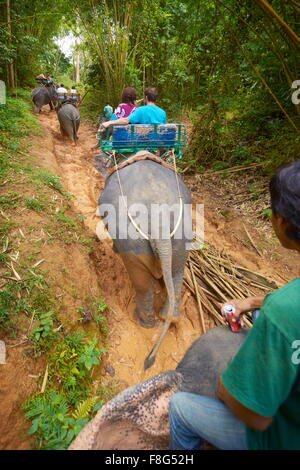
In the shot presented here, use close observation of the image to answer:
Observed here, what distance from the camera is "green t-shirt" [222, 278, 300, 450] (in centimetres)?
80

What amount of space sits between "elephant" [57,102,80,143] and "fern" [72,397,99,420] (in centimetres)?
703

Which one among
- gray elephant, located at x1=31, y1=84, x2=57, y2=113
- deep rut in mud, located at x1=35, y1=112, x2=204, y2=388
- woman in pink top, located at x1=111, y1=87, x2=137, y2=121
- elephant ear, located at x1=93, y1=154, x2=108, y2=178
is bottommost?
deep rut in mud, located at x1=35, y1=112, x2=204, y2=388

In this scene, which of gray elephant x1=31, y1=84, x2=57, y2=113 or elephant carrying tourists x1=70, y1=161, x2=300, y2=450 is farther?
gray elephant x1=31, y1=84, x2=57, y2=113

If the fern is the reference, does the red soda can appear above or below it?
above

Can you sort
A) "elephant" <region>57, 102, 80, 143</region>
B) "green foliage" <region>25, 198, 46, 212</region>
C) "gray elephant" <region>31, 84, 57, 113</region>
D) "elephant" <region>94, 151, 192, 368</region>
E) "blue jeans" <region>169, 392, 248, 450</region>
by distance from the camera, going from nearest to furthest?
"blue jeans" <region>169, 392, 248, 450</region>
"elephant" <region>94, 151, 192, 368</region>
"green foliage" <region>25, 198, 46, 212</region>
"elephant" <region>57, 102, 80, 143</region>
"gray elephant" <region>31, 84, 57, 113</region>

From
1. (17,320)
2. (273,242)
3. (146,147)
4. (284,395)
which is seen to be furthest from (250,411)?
(273,242)

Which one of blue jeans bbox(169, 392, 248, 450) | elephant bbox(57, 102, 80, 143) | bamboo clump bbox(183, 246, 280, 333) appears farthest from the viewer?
elephant bbox(57, 102, 80, 143)

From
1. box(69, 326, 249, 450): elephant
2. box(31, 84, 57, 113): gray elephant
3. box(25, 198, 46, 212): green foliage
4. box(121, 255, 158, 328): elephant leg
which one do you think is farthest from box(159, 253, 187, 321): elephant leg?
box(31, 84, 57, 113): gray elephant

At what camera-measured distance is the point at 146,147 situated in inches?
139

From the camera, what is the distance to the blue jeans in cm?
107

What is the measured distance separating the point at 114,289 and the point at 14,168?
242 centimetres

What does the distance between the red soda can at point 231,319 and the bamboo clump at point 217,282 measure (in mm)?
1052

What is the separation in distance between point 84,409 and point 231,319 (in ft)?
3.52

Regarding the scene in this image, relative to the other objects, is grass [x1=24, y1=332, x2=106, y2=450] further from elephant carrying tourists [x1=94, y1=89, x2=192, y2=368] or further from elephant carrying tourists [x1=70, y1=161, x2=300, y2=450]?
elephant carrying tourists [x1=94, y1=89, x2=192, y2=368]
